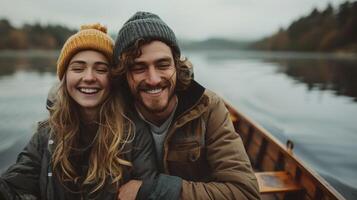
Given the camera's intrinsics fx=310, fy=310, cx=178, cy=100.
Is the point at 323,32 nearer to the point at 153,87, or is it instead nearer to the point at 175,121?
the point at 175,121

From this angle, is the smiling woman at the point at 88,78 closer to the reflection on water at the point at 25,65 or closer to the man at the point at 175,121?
the man at the point at 175,121

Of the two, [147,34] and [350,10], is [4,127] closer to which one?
[147,34]

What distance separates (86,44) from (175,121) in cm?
96

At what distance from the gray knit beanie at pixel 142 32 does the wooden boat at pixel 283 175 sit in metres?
2.26

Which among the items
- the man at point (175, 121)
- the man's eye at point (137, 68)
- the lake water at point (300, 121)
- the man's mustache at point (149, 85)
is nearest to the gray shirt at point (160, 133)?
the man at point (175, 121)

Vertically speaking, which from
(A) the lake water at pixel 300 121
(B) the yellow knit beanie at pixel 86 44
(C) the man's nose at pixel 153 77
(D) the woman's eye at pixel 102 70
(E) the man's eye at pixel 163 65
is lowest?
→ (A) the lake water at pixel 300 121

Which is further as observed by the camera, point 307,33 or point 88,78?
point 307,33

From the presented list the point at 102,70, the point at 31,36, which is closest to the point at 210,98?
the point at 102,70

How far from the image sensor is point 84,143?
8.80ft

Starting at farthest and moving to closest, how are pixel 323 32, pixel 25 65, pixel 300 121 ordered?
pixel 323 32, pixel 25 65, pixel 300 121

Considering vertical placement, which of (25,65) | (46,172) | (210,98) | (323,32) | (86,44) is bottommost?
(25,65)

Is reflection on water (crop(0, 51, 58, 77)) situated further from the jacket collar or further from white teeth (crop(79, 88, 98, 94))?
the jacket collar

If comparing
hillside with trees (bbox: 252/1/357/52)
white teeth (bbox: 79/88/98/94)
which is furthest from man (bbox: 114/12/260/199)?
hillside with trees (bbox: 252/1/357/52)

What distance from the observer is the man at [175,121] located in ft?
7.34
